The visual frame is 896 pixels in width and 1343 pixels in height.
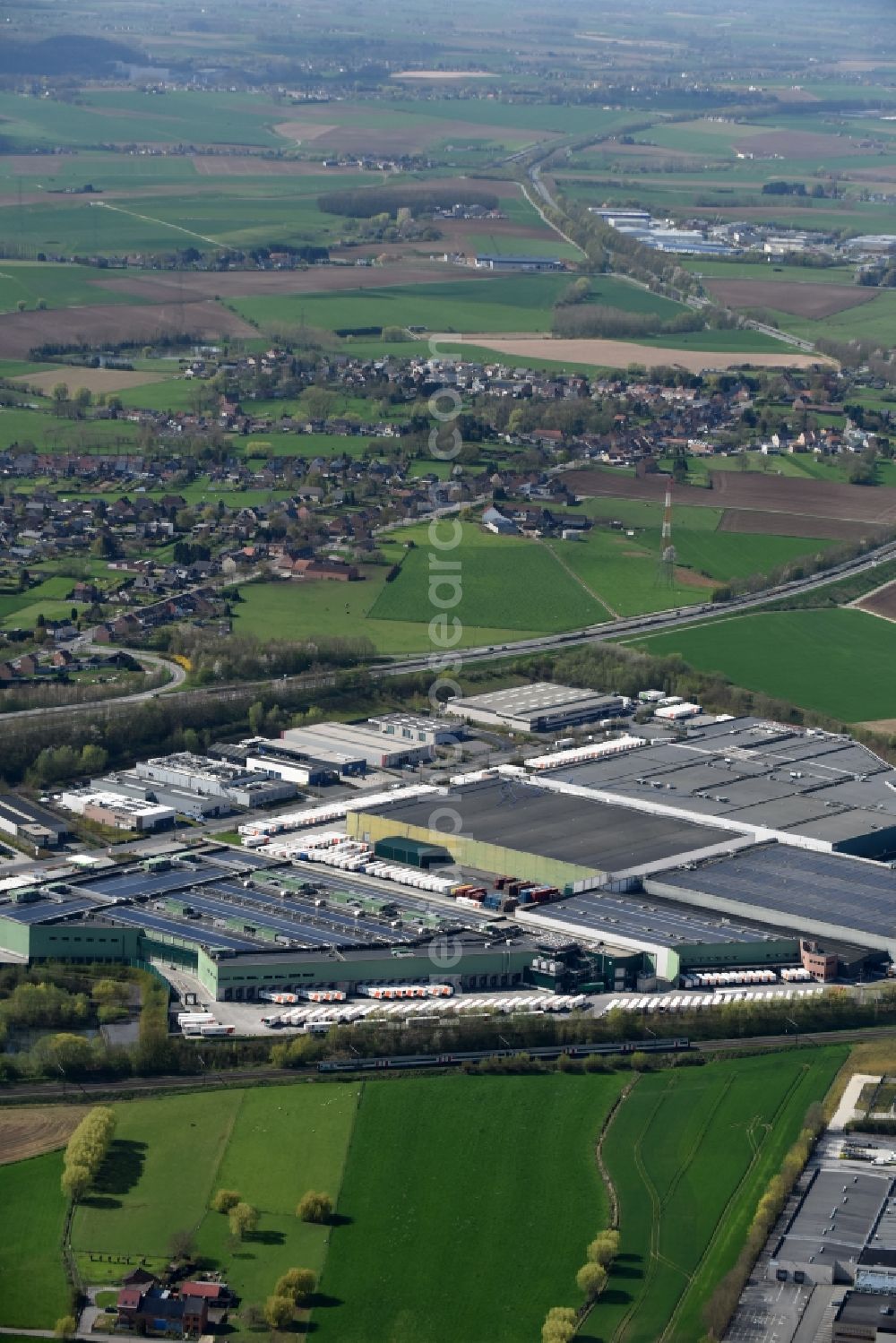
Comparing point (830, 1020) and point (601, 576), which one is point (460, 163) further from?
point (830, 1020)

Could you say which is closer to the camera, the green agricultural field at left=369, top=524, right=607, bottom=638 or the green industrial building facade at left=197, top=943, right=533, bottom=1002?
the green industrial building facade at left=197, top=943, right=533, bottom=1002

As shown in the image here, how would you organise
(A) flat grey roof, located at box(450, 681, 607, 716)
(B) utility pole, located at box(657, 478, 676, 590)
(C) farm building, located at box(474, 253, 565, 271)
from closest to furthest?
(A) flat grey roof, located at box(450, 681, 607, 716) < (B) utility pole, located at box(657, 478, 676, 590) < (C) farm building, located at box(474, 253, 565, 271)

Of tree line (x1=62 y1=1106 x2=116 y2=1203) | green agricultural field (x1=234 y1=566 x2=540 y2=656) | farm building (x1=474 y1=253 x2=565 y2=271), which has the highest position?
farm building (x1=474 y1=253 x2=565 y2=271)

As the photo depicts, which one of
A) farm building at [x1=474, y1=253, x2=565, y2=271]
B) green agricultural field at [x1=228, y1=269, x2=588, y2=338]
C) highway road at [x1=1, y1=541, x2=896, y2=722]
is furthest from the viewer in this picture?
farm building at [x1=474, y1=253, x2=565, y2=271]

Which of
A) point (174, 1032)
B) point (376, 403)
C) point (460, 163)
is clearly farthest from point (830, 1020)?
point (460, 163)

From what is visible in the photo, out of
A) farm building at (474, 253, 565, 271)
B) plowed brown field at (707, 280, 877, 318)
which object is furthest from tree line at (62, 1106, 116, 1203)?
farm building at (474, 253, 565, 271)

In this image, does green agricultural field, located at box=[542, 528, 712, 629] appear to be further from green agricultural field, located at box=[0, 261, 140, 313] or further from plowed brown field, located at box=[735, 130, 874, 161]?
plowed brown field, located at box=[735, 130, 874, 161]

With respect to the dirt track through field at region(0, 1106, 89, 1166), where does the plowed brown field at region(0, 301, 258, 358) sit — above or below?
above
